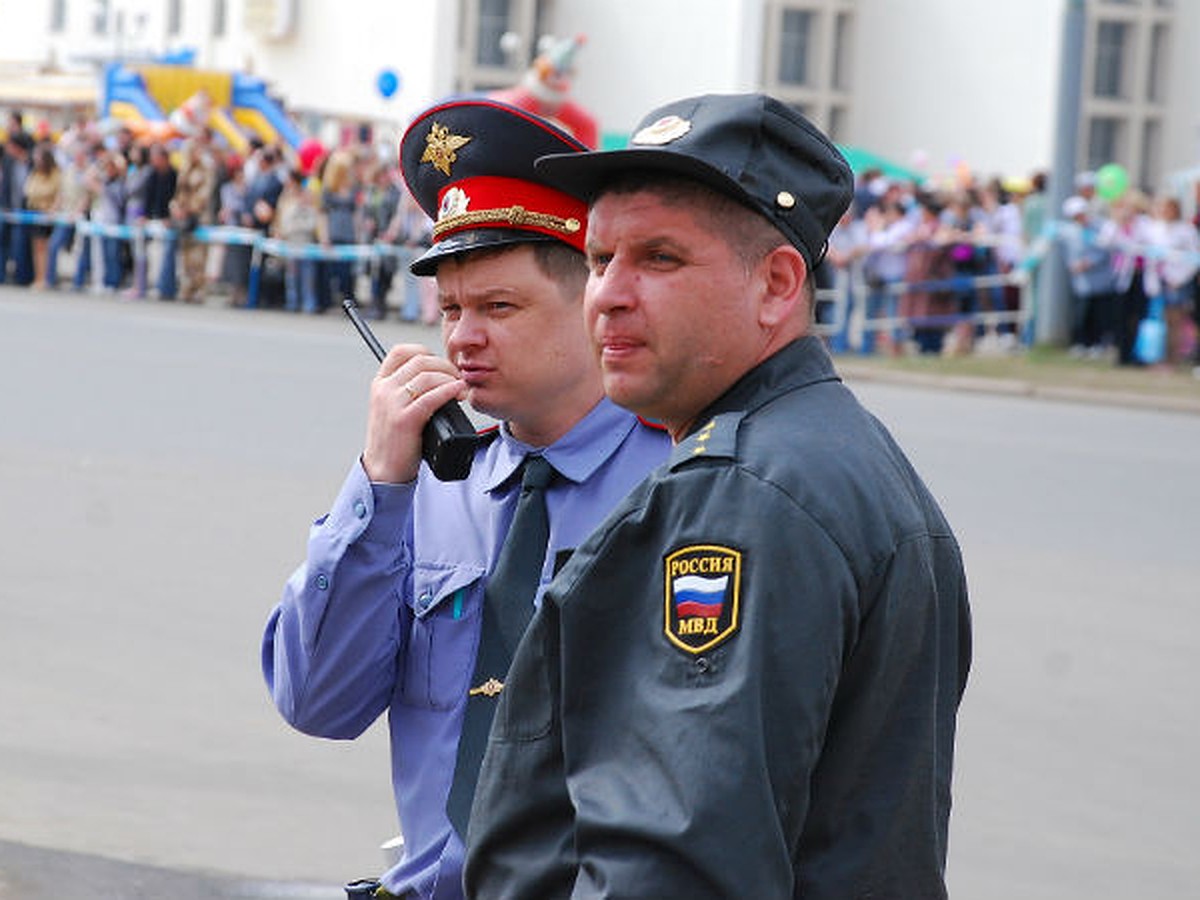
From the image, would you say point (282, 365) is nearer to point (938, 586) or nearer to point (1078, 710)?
point (1078, 710)

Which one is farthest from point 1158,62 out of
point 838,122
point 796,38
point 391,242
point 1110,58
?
point 391,242

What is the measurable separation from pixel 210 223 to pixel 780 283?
1042 inches

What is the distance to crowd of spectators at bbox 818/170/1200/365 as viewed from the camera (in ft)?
76.3

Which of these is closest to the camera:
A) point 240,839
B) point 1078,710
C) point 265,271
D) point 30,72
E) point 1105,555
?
point 240,839

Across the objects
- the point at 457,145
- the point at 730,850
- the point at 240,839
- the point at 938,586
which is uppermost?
the point at 457,145

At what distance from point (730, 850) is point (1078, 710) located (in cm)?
613

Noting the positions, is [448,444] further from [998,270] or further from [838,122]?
[838,122]

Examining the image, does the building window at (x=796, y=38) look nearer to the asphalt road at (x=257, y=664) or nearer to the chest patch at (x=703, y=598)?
the asphalt road at (x=257, y=664)

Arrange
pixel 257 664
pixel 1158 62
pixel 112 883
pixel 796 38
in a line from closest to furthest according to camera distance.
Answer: pixel 112 883 → pixel 257 664 → pixel 796 38 → pixel 1158 62

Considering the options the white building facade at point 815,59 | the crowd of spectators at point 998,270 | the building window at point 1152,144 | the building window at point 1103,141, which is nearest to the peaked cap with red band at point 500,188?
the crowd of spectators at point 998,270

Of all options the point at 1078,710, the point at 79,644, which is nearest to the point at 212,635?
the point at 79,644

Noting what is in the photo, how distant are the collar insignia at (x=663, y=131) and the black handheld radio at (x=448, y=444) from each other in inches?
29.1

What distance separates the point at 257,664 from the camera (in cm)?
779

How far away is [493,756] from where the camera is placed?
215 centimetres
